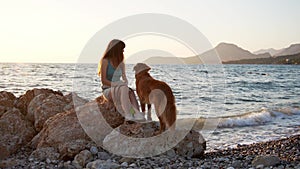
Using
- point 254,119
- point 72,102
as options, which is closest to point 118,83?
point 72,102

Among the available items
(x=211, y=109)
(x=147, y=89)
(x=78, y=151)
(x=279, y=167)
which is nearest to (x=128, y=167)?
(x=78, y=151)

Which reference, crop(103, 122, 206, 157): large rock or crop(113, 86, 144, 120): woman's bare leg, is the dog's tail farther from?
crop(113, 86, 144, 120): woman's bare leg

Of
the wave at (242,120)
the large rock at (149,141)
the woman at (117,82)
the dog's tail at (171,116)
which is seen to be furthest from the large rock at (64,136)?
the wave at (242,120)

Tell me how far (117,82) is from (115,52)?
0.57 meters

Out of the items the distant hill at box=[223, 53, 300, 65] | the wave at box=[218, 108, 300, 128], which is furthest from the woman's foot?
the distant hill at box=[223, 53, 300, 65]

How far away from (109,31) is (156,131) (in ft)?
6.20

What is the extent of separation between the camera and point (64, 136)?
19.1ft

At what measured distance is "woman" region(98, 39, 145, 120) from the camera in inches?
233

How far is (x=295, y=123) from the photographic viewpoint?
1111cm

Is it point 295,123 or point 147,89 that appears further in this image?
point 295,123

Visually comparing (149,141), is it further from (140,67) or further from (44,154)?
(44,154)

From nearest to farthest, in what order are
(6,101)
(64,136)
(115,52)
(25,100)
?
(64,136) < (115,52) < (6,101) < (25,100)

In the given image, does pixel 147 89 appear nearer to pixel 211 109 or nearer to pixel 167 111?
pixel 167 111

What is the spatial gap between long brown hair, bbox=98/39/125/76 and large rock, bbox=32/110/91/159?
3.88 feet
